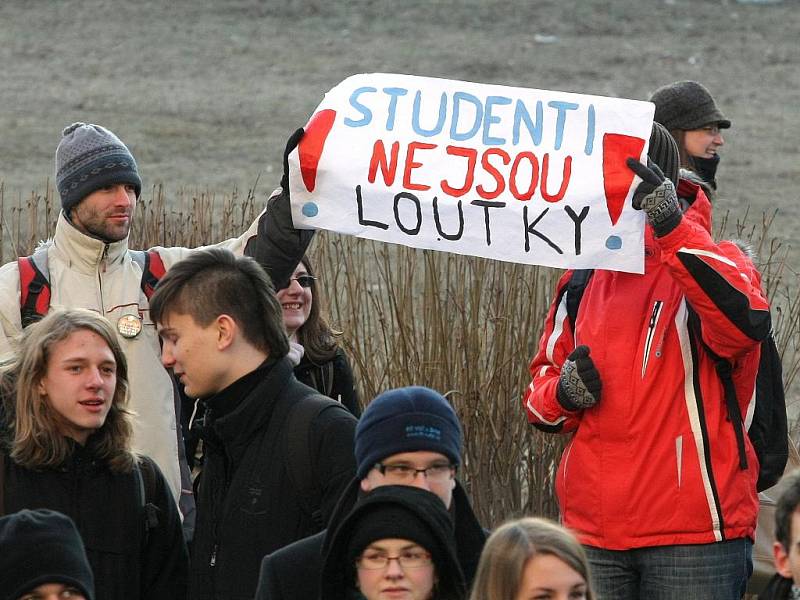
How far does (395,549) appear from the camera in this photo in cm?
375

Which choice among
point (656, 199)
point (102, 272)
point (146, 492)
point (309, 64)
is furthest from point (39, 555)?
point (309, 64)

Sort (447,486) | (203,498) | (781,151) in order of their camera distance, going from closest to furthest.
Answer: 1. (447,486)
2. (203,498)
3. (781,151)

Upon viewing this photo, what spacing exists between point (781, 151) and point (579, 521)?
16.8 meters

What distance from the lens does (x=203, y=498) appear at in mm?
4324

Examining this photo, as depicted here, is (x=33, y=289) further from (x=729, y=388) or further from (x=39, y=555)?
(x=729, y=388)

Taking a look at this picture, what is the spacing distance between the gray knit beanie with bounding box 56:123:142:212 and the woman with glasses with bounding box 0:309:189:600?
0.95m

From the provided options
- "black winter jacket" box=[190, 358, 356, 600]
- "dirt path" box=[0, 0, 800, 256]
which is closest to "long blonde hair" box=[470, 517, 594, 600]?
"black winter jacket" box=[190, 358, 356, 600]

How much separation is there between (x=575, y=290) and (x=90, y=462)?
5.16 ft

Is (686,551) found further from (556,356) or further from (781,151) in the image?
(781,151)

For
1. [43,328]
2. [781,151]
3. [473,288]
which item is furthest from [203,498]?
[781,151]

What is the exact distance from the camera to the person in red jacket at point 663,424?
4707mm

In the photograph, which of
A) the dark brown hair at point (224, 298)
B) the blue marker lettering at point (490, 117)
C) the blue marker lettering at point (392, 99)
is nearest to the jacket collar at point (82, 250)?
the blue marker lettering at point (392, 99)

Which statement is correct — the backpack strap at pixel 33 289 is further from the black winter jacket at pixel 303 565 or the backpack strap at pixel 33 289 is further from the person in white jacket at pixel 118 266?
the black winter jacket at pixel 303 565

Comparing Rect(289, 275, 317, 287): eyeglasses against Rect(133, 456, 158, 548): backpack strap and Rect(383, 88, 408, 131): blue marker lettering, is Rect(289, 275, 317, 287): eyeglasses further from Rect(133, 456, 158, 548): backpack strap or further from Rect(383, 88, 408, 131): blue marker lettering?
Rect(133, 456, 158, 548): backpack strap
